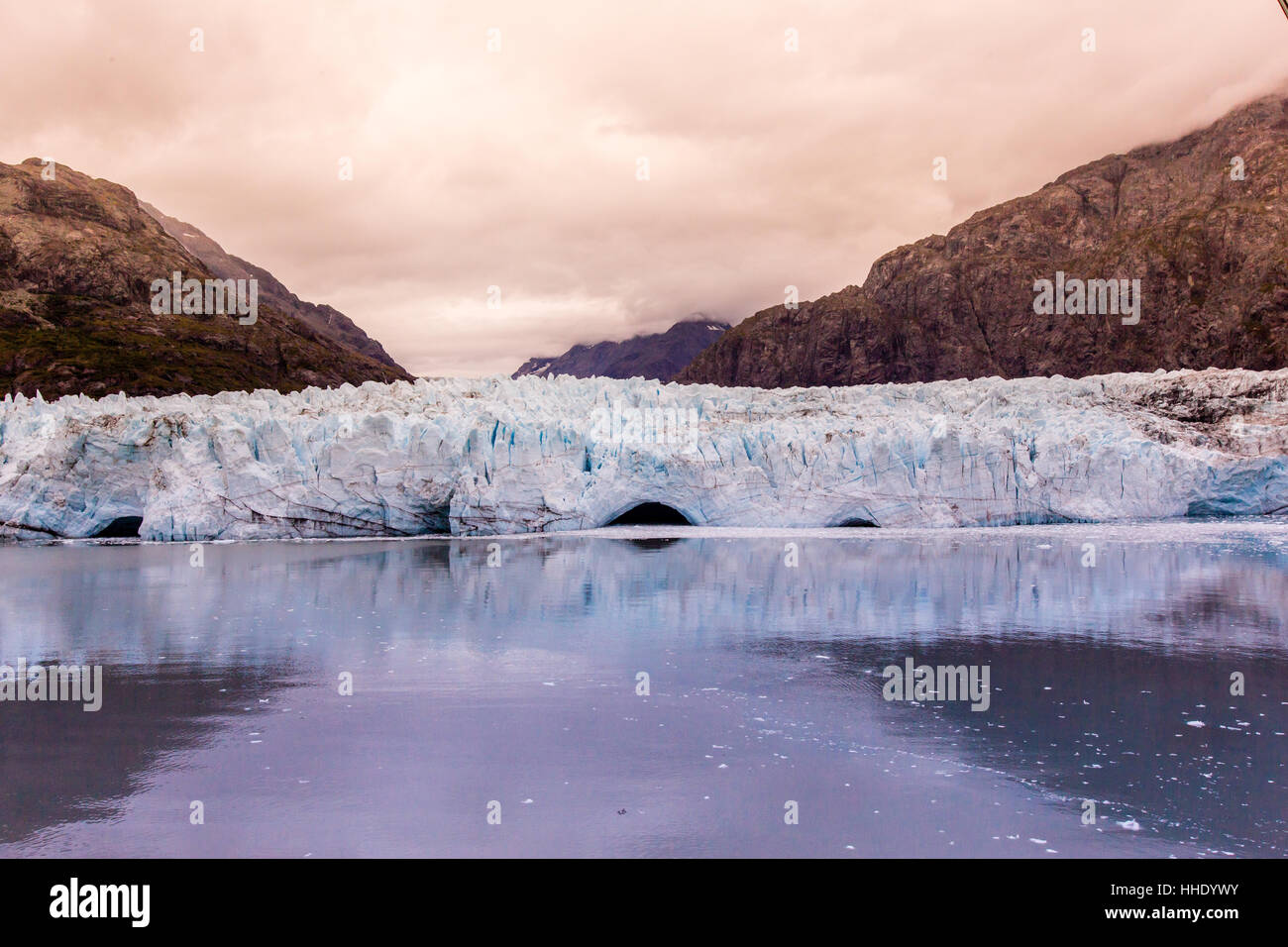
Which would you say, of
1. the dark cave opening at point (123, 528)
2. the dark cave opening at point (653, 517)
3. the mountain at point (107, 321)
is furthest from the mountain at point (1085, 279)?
the dark cave opening at point (123, 528)

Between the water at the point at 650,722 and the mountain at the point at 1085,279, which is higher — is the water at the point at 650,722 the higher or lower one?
the lower one

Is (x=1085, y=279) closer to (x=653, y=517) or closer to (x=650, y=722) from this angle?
(x=653, y=517)

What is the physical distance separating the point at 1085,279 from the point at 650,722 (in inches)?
3421

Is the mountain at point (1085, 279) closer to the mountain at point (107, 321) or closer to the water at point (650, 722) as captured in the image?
the mountain at point (107, 321)

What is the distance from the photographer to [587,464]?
76.0ft

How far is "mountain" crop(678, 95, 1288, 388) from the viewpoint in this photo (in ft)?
230

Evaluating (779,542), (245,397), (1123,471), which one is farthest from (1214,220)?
(245,397)

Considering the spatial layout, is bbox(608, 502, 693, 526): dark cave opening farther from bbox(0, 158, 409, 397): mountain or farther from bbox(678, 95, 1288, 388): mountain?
bbox(678, 95, 1288, 388): mountain

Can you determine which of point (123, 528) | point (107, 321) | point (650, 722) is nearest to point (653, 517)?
point (123, 528)

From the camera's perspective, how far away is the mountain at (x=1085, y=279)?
70.2m

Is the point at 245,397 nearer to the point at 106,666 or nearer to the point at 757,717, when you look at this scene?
the point at 106,666

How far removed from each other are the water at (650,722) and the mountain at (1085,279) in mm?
68464

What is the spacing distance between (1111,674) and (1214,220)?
8331 cm

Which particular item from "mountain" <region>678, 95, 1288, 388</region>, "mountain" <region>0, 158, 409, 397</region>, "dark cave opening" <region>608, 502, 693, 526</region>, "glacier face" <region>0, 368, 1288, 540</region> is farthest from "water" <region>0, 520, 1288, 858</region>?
"mountain" <region>678, 95, 1288, 388</region>
